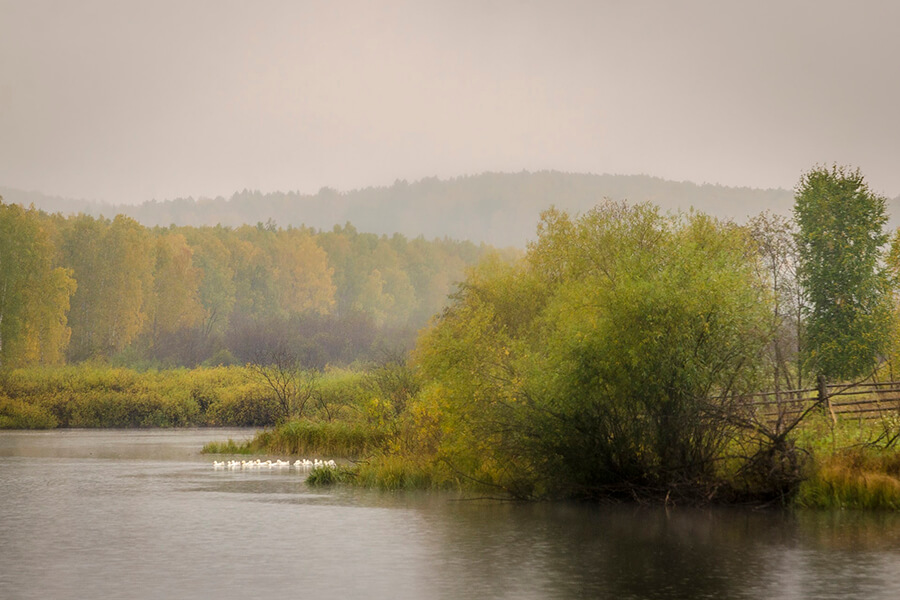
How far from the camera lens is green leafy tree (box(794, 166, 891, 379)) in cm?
5159

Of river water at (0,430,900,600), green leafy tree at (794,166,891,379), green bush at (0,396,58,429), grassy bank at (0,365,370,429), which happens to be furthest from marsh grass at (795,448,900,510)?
green bush at (0,396,58,429)

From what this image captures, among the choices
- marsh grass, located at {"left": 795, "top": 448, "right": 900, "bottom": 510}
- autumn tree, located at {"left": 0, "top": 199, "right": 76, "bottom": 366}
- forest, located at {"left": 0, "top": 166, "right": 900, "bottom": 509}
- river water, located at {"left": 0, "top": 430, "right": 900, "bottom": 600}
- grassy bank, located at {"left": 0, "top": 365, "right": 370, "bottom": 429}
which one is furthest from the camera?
autumn tree, located at {"left": 0, "top": 199, "right": 76, "bottom": 366}

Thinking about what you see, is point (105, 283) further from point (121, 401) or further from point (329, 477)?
point (329, 477)

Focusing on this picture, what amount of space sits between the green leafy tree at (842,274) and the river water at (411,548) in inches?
1234

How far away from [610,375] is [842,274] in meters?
34.0

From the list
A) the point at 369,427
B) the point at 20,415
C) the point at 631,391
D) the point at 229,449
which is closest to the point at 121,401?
the point at 20,415

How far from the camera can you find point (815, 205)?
2179 inches

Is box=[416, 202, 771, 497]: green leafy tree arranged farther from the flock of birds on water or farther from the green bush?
the green bush

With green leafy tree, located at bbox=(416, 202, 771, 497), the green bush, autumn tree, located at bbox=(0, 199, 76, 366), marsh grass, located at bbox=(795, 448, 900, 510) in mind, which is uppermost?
autumn tree, located at bbox=(0, 199, 76, 366)

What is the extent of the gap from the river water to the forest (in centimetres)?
114

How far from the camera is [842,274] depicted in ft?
175

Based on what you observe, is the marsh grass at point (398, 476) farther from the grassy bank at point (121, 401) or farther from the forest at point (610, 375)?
the grassy bank at point (121, 401)

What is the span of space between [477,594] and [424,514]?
376 inches

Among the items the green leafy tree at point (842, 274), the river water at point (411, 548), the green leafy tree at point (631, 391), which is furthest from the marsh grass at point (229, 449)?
the green leafy tree at point (842, 274)
